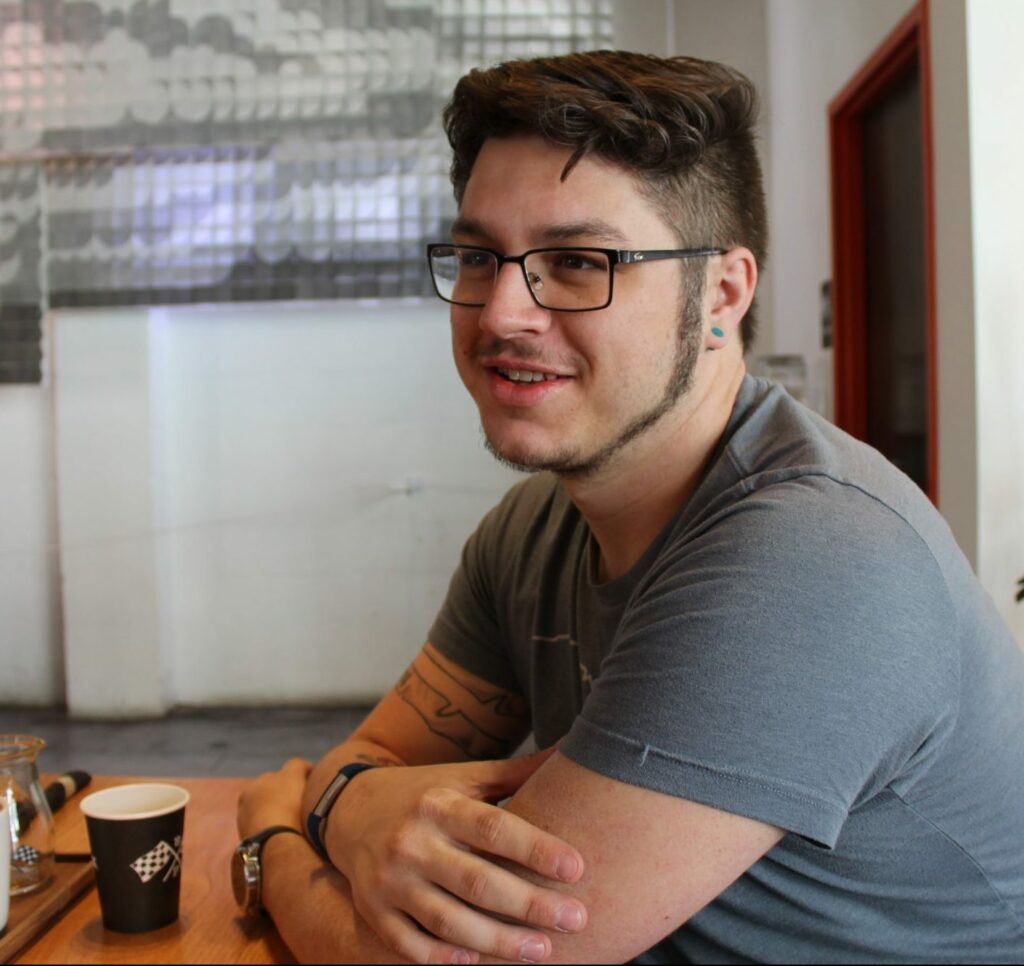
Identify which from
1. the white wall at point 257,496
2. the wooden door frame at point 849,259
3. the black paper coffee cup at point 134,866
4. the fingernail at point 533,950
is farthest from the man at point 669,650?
the wooden door frame at point 849,259

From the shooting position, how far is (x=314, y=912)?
0.89 meters

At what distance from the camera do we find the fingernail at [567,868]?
74 centimetres

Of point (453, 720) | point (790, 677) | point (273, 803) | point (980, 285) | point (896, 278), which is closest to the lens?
point (790, 677)

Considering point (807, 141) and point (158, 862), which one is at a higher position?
point (807, 141)

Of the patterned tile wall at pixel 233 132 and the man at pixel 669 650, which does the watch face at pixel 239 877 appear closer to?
the man at pixel 669 650

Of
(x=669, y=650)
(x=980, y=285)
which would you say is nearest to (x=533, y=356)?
(x=669, y=650)

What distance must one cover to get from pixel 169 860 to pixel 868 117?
9.45ft

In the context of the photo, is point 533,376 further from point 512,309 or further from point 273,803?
Answer: point 273,803

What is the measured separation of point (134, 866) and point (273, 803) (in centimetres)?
26

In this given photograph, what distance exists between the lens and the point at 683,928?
862mm

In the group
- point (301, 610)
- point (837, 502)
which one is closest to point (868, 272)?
point (301, 610)

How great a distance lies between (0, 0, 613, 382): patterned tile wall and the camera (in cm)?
256

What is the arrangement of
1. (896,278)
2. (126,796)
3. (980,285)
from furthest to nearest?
(896,278) < (980,285) < (126,796)

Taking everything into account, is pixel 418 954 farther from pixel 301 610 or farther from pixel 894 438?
pixel 894 438
